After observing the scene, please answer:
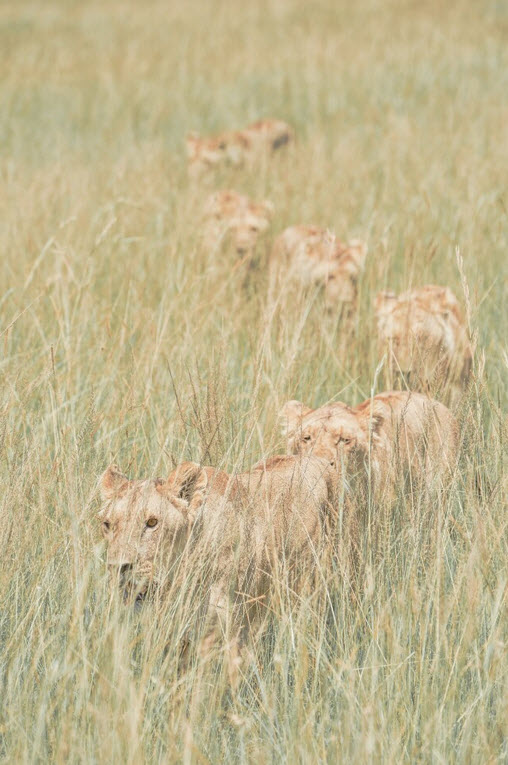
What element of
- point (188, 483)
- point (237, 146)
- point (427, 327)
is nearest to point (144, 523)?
point (188, 483)

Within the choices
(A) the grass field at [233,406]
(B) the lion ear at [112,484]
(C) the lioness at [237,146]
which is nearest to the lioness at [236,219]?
(A) the grass field at [233,406]

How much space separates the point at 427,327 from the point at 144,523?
2361 mm

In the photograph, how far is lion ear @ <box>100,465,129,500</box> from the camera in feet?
9.30

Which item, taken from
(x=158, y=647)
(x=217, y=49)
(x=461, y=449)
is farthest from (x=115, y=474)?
(x=217, y=49)

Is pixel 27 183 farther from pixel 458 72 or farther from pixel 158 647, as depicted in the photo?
pixel 458 72

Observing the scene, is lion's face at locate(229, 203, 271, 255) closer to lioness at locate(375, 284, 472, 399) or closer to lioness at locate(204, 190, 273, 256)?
lioness at locate(204, 190, 273, 256)

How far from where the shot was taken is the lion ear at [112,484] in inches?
112

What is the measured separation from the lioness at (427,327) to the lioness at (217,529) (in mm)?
1463

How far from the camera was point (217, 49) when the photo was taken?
1512 centimetres

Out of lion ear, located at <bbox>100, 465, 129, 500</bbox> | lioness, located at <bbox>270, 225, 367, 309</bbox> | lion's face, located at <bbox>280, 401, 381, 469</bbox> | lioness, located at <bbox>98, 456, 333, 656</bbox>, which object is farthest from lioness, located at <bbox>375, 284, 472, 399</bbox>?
lion ear, located at <bbox>100, 465, 129, 500</bbox>

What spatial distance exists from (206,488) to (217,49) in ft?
44.4

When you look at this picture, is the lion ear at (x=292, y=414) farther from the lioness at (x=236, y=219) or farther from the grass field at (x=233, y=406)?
the lioness at (x=236, y=219)

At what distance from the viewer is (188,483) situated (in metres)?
2.86

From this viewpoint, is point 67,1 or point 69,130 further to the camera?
point 67,1
